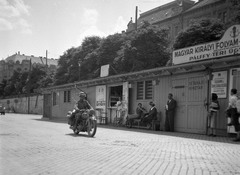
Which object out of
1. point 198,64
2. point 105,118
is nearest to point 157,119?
point 198,64

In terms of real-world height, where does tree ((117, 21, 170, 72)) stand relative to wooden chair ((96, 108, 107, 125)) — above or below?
above

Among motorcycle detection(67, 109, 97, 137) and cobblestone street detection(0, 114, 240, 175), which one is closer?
cobblestone street detection(0, 114, 240, 175)

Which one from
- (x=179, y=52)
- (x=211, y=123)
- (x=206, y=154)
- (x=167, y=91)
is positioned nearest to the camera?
(x=206, y=154)

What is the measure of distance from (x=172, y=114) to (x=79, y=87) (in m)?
12.2

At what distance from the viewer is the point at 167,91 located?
1516 centimetres

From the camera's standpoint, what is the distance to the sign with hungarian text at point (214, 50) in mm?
11488

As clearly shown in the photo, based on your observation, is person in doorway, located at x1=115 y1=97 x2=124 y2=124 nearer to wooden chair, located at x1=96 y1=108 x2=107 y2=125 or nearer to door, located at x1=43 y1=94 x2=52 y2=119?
wooden chair, located at x1=96 y1=108 x2=107 y2=125

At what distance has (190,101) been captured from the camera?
44.4ft

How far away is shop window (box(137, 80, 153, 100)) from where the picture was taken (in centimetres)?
1656

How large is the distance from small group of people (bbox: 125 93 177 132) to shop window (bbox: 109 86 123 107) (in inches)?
149

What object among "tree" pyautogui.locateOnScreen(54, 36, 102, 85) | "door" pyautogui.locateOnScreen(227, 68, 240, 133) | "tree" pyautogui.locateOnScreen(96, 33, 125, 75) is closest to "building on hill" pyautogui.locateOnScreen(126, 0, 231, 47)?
"tree" pyautogui.locateOnScreen(96, 33, 125, 75)

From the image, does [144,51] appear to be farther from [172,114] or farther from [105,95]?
[172,114]

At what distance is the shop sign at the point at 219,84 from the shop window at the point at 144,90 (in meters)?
4.69

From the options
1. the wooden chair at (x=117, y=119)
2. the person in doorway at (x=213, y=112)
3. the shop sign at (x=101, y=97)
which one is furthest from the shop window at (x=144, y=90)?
the person in doorway at (x=213, y=112)
